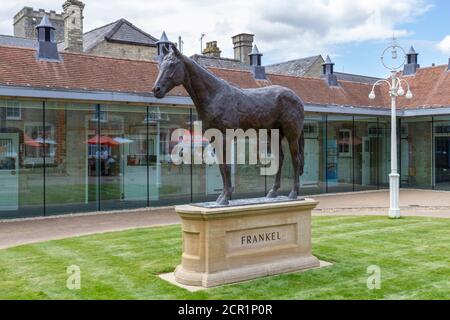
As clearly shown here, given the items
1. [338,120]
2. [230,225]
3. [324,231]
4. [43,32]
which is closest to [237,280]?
[230,225]

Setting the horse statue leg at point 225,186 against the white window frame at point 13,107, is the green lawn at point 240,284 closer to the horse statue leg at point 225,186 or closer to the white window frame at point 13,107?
the horse statue leg at point 225,186

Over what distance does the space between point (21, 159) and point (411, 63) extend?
19.2 m

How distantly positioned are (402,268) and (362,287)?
125cm

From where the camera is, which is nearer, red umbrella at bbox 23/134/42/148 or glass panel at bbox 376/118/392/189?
red umbrella at bbox 23/134/42/148

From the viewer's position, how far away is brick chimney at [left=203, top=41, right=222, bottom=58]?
1261 inches

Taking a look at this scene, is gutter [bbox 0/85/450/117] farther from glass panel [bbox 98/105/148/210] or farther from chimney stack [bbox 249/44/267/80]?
chimney stack [bbox 249/44/267/80]

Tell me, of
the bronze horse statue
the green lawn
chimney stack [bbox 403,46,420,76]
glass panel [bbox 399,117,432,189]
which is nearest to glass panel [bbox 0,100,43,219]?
the green lawn

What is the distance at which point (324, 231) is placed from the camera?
10.2 m

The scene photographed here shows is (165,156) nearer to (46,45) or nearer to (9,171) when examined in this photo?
(9,171)

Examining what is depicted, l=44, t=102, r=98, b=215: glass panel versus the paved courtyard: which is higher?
l=44, t=102, r=98, b=215: glass panel

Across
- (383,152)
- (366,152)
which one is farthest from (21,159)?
(383,152)

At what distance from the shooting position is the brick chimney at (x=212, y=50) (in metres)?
32.0

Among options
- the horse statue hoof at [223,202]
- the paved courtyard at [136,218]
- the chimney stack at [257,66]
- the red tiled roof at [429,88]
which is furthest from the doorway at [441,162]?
the horse statue hoof at [223,202]

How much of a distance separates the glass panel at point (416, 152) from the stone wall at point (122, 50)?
14.7 m
